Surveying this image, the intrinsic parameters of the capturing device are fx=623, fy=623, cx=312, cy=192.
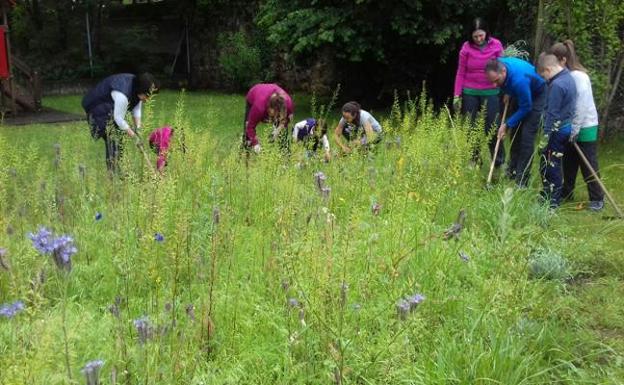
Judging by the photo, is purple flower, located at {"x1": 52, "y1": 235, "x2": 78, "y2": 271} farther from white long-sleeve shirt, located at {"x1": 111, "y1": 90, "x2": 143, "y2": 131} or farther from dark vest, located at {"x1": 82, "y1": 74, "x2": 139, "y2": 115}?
dark vest, located at {"x1": 82, "y1": 74, "x2": 139, "y2": 115}

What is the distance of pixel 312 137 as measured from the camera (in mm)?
5340

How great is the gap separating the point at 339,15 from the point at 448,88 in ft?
10.2

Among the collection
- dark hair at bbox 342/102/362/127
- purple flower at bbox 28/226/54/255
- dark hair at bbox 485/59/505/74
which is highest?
dark hair at bbox 485/59/505/74

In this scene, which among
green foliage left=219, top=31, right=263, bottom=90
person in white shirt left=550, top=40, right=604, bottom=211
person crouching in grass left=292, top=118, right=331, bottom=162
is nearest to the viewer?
person crouching in grass left=292, top=118, right=331, bottom=162

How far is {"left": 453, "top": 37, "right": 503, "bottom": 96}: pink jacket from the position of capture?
7.02 metres

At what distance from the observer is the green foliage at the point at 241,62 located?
18016 mm

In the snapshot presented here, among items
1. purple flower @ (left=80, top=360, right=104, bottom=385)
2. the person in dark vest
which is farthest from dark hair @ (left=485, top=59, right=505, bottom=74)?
purple flower @ (left=80, top=360, right=104, bottom=385)

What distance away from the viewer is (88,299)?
3406mm

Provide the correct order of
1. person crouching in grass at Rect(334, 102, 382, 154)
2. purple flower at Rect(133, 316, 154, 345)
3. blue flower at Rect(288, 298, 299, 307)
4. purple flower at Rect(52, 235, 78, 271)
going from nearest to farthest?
purple flower at Rect(52, 235, 78, 271) → purple flower at Rect(133, 316, 154, 345) → blue flower at Rect(288, 298, 299, 307) → person crouching in grass at Rect(334, 102, 382, 154)

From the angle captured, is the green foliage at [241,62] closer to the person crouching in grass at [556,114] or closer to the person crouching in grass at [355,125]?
the person crouching in grass at [355,125]

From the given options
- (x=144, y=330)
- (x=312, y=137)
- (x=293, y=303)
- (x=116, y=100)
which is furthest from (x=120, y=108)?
(x=144, y=330)

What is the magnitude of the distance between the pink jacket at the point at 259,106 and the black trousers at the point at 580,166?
272 centimetres

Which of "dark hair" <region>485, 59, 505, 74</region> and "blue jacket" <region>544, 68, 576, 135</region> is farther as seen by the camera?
"dark hair" <region>485, 59, 505, 74</region>

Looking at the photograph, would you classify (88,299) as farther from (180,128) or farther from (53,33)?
(53,33)
